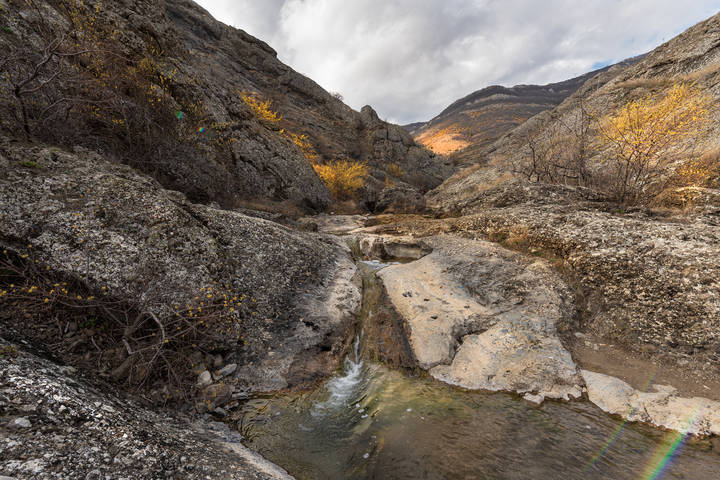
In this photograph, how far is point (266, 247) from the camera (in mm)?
→ 8250

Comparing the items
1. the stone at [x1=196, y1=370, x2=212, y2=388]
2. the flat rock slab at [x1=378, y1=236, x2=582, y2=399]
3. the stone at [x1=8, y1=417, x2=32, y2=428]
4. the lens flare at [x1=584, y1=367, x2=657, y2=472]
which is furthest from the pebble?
the lens flare at [x1=584, y1=367, x2=657, y2=472]

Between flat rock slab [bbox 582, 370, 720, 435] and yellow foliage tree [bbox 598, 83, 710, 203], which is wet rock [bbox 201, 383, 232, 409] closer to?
flat rock slab [bbox 582, 370, 720, 435]

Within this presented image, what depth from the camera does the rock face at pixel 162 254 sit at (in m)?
5.00

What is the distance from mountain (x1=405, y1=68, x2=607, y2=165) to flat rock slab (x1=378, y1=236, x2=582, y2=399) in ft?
160

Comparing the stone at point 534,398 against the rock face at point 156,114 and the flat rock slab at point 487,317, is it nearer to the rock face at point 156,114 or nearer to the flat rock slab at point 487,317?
the flat rock slab at point 487,317

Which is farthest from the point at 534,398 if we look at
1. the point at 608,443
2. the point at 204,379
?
the point at 204,379

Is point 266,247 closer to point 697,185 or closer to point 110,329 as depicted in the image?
point 110,329

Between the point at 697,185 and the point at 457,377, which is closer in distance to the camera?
the point at 457,377

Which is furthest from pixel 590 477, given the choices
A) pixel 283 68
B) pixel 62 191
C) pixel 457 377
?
pixel 283 68

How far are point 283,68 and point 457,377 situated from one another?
49.4 metres

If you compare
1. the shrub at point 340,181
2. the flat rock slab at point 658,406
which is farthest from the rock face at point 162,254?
the shrub at point 340,181

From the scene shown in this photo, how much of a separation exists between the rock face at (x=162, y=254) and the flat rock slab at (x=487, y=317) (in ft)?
6.79

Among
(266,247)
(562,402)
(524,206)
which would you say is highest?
(524,206)

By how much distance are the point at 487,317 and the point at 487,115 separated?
10266 cm
